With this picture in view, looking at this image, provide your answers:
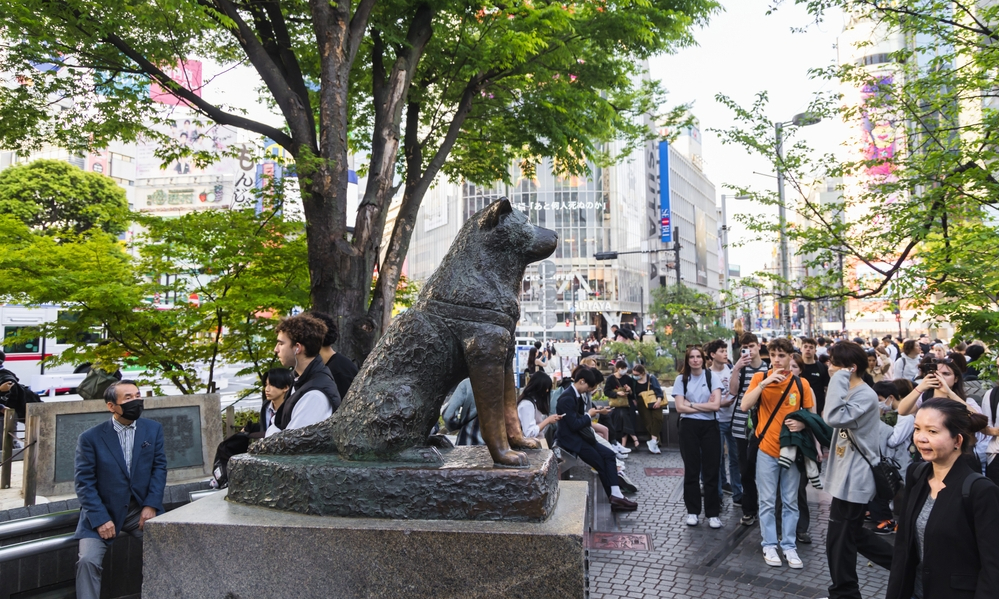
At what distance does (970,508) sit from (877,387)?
479 centimetres

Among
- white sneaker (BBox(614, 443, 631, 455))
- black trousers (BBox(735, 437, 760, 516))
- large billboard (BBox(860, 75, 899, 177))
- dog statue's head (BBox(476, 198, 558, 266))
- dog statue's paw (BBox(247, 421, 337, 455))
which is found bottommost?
white sneaker (BBox(614, 443, 631, 455))

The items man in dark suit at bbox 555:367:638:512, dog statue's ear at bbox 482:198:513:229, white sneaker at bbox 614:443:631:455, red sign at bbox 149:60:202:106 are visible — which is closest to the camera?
dog statue's ear at bbox 482:198:513:229

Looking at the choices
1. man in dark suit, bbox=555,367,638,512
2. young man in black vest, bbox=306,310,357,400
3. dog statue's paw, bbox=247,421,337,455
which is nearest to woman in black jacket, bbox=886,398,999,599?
dog statue's paw, bbox=247,421,337,455

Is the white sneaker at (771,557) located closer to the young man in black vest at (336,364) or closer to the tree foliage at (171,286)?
the young man in black vest at (336,364)

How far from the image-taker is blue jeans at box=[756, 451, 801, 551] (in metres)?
5.55

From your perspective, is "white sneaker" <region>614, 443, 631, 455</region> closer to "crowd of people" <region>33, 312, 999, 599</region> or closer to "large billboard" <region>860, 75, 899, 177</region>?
"crowd of people" <region>33, 312, 999, 599</region>

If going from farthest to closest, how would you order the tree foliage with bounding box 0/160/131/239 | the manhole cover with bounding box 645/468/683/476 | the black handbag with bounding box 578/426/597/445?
1. the tree foliage with bounding box 0/160/131/239
2. the manhole cover with bounding box 645/468/683/476
3. the black handbag with bounding box 578/426/597/445

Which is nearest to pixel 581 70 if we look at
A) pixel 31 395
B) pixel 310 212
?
pixel 310 212

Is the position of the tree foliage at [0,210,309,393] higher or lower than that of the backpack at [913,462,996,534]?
higher

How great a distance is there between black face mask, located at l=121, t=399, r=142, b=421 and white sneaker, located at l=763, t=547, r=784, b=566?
524 cm

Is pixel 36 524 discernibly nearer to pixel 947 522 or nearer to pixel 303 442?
pixel 303 442

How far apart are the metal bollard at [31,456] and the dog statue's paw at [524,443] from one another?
5.11 meters

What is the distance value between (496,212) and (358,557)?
1690mm

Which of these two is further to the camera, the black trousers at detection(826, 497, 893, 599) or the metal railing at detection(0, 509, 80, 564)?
the black trousers at detection(826, 497, 893, 599)
